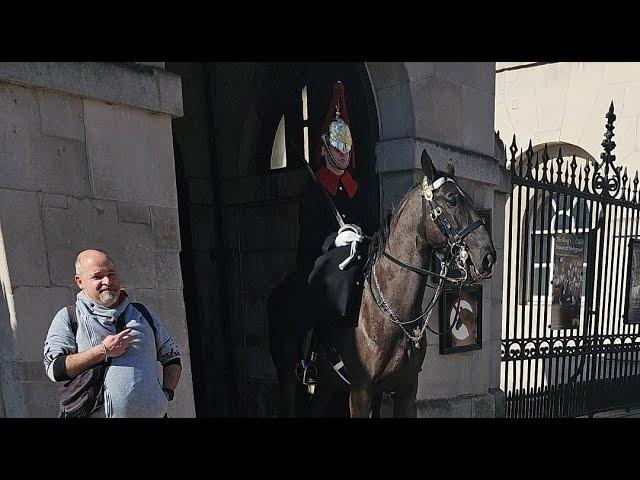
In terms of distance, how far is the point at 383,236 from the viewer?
3.14 metres

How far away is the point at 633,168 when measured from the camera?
835cm

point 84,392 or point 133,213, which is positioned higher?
point 133,213

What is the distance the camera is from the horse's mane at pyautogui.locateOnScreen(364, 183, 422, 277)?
10.1 ft

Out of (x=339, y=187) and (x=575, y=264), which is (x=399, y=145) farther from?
(x=575, y=264)

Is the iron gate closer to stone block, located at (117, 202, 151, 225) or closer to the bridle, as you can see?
the bridle

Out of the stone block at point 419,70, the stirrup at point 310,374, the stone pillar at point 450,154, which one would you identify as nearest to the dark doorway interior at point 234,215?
the stone pillar at point 450,154

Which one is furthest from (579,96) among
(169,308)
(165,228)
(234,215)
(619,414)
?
(169,308)

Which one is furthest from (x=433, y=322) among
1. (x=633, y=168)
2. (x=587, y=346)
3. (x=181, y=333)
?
(x=633, y=168)

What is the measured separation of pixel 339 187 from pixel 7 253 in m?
2.57

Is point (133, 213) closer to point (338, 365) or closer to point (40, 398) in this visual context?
point (40, 398)

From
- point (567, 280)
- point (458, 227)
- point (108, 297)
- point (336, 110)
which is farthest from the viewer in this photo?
point (567, 280)

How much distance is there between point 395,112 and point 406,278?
1776 millimetres

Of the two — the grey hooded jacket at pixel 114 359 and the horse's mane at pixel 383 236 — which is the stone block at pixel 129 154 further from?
the horse's mane at pixel 383 236

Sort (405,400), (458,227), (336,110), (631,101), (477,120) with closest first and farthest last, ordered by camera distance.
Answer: (458,227), (405,400), (336,110), (477,120), (631,101)
